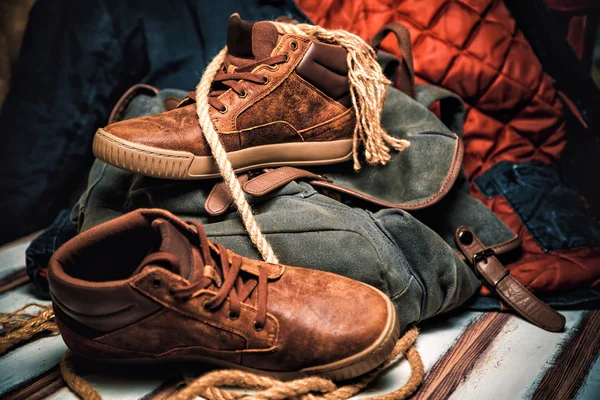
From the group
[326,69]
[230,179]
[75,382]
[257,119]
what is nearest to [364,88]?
[326,69]

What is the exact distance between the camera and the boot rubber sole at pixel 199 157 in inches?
34.9

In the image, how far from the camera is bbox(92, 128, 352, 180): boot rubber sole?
0.89 m

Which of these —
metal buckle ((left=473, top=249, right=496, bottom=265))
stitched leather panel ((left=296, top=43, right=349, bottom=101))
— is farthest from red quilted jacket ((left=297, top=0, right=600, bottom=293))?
stitched leather panel ((left=296, top=43, right=349, bottom=101))

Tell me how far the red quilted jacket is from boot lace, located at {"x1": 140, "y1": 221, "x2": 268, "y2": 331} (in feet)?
2.11

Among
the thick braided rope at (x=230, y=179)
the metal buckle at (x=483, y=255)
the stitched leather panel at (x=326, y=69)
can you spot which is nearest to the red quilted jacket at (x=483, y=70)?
the metal buckle at (x=483, y=255)

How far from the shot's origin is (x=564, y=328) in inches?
37.5

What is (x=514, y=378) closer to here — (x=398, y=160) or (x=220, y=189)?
(x=398, y=160)

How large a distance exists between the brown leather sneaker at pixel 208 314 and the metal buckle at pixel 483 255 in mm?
316

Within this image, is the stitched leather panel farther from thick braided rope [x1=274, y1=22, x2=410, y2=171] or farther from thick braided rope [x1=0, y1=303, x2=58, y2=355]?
thick braided rope [x1=0, y1=303, x2=58, y2=355]

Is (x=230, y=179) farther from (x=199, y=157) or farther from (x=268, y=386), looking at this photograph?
(x=268, y=386)

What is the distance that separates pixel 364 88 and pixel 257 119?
22 centimetres

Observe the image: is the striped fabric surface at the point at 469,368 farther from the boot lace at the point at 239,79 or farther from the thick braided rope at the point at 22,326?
the boot lace at the point at 239,79

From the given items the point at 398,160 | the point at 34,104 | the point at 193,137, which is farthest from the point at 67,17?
the point at 398,160

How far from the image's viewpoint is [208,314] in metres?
0.75
